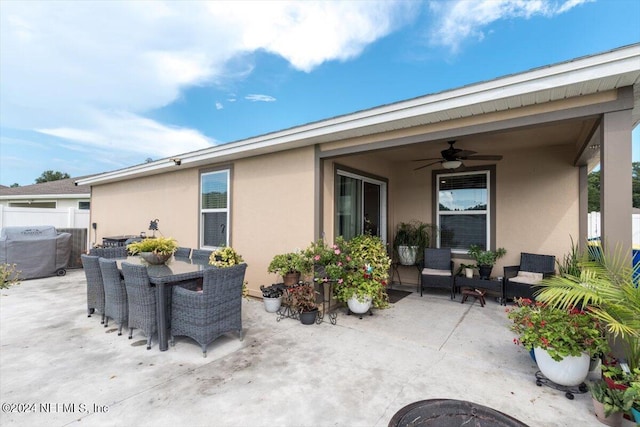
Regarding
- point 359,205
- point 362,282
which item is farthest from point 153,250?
point 359,205

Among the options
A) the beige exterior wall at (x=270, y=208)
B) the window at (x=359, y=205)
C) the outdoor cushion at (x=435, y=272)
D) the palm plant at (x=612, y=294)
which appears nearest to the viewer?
the palm plant at (x=612, y=294)

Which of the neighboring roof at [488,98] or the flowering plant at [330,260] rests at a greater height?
the neighboring roof at [488,98]

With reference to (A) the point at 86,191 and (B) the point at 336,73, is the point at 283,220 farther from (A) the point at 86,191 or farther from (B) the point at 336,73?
(A) the point at 86,191

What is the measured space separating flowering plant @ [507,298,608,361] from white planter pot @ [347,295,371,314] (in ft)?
6.68

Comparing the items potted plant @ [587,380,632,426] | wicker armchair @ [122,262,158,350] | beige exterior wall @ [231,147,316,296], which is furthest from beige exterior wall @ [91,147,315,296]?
potted plant @ [587,380,632,426]

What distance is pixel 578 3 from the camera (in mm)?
6207

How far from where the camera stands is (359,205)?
18.8 ft

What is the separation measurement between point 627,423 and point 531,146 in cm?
456

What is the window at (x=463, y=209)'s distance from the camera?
19.3ft

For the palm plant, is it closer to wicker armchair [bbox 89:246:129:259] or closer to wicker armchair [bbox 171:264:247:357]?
wicker armchair [bbox 171:264:247:357]

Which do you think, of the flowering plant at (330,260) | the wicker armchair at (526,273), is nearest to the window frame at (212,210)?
the flowering plant at (330,260)

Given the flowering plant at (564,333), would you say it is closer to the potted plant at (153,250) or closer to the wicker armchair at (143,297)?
the wicker armchair at (143,297)

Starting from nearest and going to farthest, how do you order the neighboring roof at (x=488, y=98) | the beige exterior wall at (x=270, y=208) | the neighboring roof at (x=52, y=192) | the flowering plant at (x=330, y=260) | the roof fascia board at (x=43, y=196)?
1. the neighboring roof at (x=488, y=98)
2. the flowering plant at (x=330, y=260)
3. the beige exterior wall at (x=270, y=208)
4. the roof fascia board at (x=43, y=196)
5. the neighboring roof at (x=52, y=192)

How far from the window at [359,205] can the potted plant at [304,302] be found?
50.8 inches
